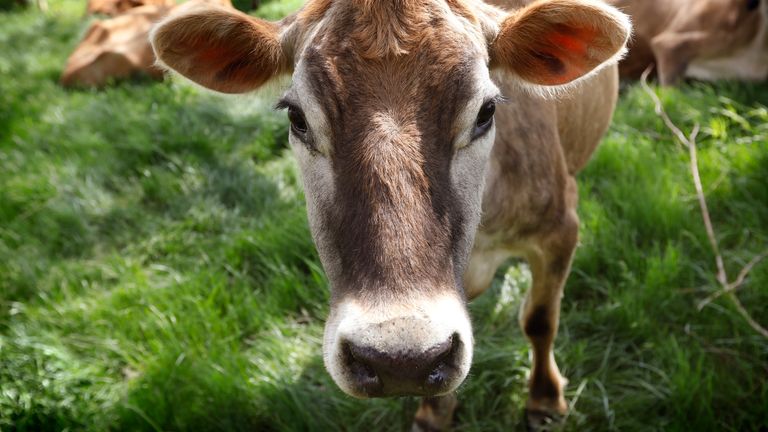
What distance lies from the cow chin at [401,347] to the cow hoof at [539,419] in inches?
48.0

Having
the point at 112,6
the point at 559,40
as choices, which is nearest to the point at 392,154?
the point at 559,40

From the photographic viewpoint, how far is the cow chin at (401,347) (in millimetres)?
1330

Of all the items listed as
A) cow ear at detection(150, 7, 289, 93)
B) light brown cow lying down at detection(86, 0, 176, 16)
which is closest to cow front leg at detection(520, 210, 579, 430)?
cow ear at detection(150, 7, 289, 93)

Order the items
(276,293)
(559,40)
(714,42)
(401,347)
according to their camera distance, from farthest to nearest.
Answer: (714,42) < (276,293) < (559,40) < (401,347)

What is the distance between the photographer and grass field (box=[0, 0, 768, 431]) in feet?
8.54

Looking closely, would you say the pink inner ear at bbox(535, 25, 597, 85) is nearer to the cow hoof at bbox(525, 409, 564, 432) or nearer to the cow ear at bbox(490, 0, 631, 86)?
the cow ear at bbox(490, 0, 631, 86)

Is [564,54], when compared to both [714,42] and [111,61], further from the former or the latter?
[111,61]

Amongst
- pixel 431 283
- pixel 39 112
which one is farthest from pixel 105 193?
pixel 431 283

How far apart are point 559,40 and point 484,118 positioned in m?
0.41

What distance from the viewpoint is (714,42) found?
17.5 feet

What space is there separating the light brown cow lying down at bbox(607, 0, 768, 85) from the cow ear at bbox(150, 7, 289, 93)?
3.77 m

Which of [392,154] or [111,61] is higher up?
[392,154]

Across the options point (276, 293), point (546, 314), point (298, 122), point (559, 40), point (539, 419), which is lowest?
point (276, 293)

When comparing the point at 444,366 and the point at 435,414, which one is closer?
the point at 444,366
